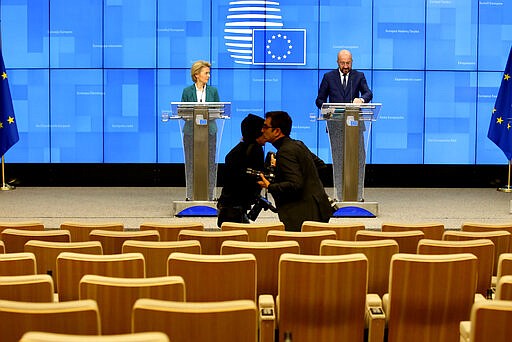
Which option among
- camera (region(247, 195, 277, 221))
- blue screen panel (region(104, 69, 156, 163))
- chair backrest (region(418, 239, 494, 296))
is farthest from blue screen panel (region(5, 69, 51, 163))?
chair backrest (region(418, 239, 494, 296))

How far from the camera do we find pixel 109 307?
2.98m

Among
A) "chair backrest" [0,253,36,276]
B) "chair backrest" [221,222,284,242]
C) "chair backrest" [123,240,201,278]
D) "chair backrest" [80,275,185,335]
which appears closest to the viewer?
"chair backrest" [80,275,185,335]

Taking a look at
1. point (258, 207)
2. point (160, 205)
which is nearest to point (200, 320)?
point (258, 207)

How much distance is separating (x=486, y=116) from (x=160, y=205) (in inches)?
208

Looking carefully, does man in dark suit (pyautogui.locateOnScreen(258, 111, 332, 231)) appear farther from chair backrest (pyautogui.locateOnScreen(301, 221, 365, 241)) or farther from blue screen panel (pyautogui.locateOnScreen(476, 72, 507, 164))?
blue screen panel (pyautogui.locateOnScreen(476, 72, 507, 164))

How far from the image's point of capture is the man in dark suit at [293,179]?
5715 mm

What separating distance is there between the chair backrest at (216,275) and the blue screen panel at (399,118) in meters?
8.36

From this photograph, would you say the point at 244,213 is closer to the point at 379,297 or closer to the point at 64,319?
the point at 379,297

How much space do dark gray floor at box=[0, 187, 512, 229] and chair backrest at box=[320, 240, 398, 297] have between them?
143 inches

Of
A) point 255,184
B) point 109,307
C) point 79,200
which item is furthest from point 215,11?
point 109,307

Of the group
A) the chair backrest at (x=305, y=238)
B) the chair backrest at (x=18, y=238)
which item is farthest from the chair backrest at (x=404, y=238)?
the chair backrest at (x=18, y=238)

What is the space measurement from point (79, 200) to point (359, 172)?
3596 millimetres

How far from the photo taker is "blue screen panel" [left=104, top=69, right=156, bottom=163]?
37.6 feet

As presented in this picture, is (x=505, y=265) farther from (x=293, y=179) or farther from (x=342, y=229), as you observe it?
(x=293, y=179)
